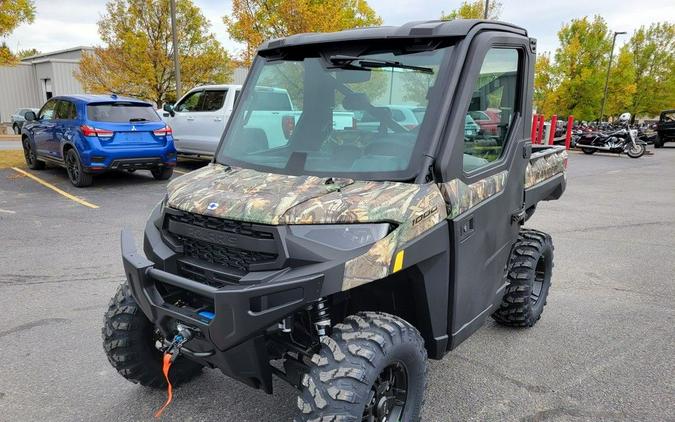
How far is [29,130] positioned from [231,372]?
12.4 metres

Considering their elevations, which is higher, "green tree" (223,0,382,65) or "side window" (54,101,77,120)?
"green tree" (223,0,382,65)

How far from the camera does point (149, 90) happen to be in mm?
22984

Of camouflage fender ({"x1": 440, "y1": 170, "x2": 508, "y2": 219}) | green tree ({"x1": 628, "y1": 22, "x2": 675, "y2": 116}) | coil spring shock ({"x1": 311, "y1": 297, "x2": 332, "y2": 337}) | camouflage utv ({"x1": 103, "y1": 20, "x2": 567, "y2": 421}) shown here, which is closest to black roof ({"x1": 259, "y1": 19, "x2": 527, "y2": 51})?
camouflage utv ({"x1": 103, "y1": 20, "x2": 567, "y2": 421})

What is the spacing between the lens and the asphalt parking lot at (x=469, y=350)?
3.07m

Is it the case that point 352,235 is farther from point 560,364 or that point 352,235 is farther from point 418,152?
point 560,364

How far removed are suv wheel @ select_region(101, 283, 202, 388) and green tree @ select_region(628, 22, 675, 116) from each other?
143 feet

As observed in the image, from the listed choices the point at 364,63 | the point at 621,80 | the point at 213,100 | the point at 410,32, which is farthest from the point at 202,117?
the point at 621,80

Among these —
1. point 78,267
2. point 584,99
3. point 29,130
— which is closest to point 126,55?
point 29,130

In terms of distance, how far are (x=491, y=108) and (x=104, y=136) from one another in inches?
344

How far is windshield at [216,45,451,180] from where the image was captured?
2.62 m

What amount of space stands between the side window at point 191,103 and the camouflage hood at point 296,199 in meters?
9.90

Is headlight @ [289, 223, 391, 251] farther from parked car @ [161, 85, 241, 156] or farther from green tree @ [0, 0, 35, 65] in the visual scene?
green tree @ [0, 0, 35, 65]

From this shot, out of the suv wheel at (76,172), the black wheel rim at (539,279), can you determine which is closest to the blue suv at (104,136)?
the suv wheel at (76,172)

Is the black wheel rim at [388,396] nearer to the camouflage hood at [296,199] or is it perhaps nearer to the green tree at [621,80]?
the camouflage hood at [296,199]
